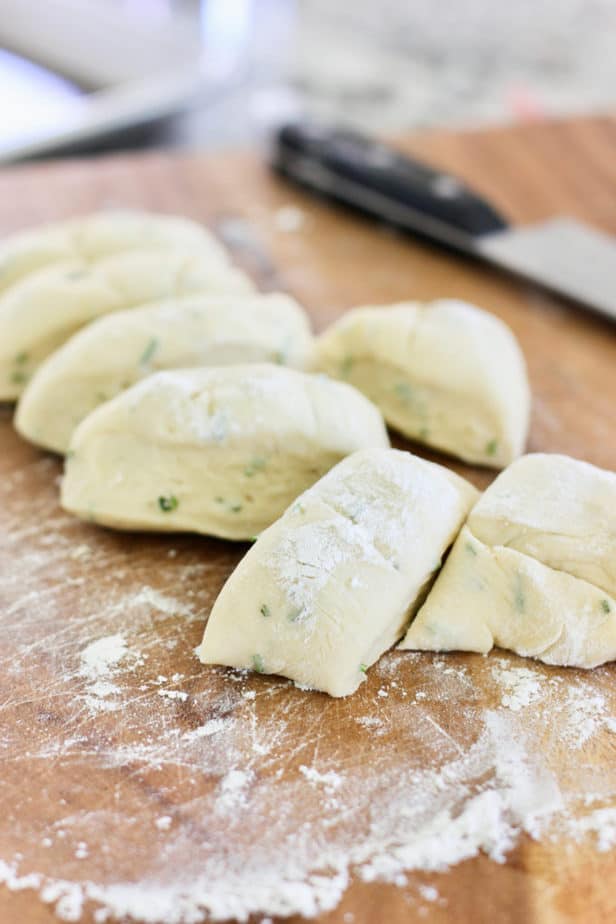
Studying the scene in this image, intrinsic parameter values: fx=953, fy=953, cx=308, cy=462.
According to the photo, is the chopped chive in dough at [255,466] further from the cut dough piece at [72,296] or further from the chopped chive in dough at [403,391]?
the cut dough piece at [72,296]

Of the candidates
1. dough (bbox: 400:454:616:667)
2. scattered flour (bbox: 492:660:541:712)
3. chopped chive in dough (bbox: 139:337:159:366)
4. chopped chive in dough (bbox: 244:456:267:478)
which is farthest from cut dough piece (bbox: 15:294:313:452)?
scattered flour (bbox: 492:660:541:712)

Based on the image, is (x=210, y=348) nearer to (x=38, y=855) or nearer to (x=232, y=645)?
(x=232, y=645)

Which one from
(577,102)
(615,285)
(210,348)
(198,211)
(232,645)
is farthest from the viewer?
(577,102)

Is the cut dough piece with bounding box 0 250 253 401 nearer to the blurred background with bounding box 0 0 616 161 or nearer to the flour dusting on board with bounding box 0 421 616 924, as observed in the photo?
the flour dusting on board with bounding box 0 421 616 924

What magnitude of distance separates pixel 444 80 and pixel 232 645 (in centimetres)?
317

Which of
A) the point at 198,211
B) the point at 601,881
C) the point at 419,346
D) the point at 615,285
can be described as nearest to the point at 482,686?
the point at 601,881

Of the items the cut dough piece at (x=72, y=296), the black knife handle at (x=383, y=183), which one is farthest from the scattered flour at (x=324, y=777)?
the black knife handle at (x=383, y=183)

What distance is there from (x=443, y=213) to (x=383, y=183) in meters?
0.17

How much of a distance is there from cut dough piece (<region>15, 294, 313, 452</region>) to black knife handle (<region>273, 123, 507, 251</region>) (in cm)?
67

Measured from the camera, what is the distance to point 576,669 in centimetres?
116

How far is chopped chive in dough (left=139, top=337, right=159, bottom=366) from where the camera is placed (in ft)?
4.72

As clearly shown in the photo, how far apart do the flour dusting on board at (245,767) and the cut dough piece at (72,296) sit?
1.55ft

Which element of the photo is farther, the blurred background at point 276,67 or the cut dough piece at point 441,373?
the blurred background at point 276,67

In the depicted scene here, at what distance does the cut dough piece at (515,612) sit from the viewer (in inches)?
44.5
